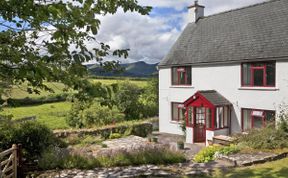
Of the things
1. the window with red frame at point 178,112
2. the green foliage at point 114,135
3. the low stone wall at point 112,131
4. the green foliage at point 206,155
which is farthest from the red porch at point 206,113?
Result: the green foliage at point 206,155

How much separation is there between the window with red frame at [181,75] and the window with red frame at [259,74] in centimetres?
487

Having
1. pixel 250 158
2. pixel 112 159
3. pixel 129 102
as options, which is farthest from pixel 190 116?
pixel 129 102

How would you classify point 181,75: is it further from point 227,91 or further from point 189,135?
point 189,135

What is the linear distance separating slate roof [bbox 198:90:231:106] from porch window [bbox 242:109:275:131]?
1399 mm

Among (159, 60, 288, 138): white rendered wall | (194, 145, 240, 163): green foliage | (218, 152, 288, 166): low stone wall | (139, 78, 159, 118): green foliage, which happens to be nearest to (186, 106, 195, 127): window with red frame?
(159, 60, 288, 138): white rendered wall

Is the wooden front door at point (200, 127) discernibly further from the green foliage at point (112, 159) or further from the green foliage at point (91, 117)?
the green foliage at point (112, 159)

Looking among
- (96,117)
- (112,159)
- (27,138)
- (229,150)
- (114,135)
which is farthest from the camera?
(96,117)

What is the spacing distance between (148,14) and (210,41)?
63.1 ft

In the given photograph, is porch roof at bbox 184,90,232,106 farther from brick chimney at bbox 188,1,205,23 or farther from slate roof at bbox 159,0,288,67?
brick chimney at bbox 188,1,205,23

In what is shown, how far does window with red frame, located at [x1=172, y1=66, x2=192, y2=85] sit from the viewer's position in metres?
24.9

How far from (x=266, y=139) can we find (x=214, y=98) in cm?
670

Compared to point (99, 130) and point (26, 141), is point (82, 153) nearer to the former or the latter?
point (26, 141)

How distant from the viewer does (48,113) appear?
40.1 metres

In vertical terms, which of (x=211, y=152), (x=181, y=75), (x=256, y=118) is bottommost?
(x=211, y=152)
